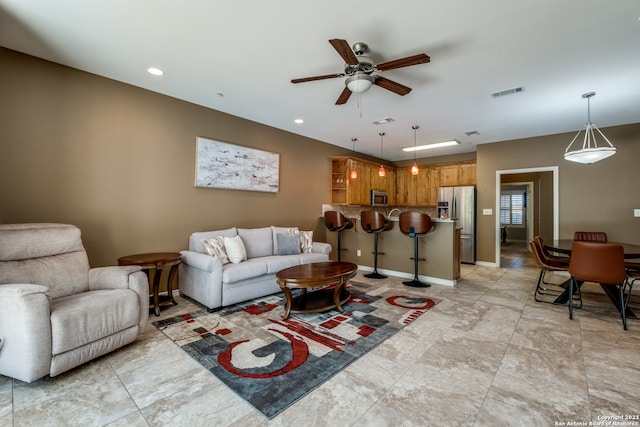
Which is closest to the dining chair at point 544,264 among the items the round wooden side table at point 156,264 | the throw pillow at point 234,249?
the throw pillow at point 234,249

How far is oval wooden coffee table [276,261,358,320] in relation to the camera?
9.67ft

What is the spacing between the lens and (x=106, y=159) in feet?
10.9

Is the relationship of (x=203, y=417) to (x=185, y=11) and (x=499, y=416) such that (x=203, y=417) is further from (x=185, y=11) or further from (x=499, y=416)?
(x=185, y=11)

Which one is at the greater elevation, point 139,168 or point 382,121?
point 382,121

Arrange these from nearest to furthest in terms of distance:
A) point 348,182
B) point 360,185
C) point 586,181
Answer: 1. point 586,181
2. point 348,182
3. point 360,185

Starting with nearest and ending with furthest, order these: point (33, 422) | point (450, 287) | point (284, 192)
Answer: point (33, 422) < point (450, 287) < point (284, 192)

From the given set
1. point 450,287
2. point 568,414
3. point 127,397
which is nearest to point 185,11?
point 127,397

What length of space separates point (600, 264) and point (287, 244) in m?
3.82

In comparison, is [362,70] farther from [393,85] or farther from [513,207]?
[513,207]

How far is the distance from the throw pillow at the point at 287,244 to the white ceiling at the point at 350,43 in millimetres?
2042

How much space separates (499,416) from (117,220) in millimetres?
4136

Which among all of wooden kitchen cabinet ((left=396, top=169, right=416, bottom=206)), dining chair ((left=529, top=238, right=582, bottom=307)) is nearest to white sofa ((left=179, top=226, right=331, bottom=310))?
dining chair ((left=529, top=238, right=582, bottom=307))

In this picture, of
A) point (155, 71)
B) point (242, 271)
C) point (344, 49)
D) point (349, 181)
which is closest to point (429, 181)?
point (349, 181)

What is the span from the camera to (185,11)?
220cm
